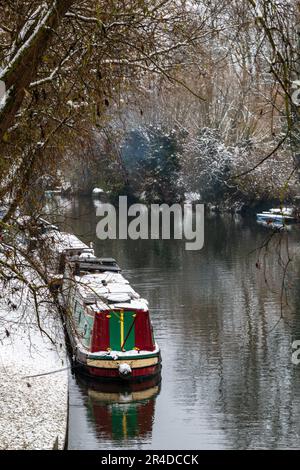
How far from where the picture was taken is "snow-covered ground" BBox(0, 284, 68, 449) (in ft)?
36.0

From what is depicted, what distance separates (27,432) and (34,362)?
11.7 feet

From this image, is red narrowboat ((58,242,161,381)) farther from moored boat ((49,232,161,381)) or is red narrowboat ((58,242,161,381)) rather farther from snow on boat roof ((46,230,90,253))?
snow on boat roof ((46,230,90,253))

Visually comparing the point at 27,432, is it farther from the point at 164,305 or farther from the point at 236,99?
the point at 236,99

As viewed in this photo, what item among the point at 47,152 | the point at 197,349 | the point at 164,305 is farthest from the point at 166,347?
the point at 47,152

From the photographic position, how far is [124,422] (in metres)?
13.8

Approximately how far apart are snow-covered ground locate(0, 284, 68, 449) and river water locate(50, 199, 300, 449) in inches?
26.1

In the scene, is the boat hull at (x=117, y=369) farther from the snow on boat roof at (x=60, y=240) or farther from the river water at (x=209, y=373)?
the snow on boat roof at (x=60, y=240)
